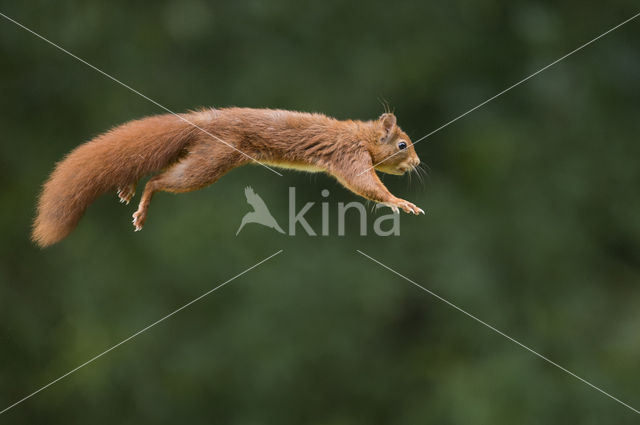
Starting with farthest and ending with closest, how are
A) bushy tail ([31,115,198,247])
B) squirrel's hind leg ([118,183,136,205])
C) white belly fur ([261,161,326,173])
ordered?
white belly fur ([261,161,326,173]) → squirrel's hind leg ([118,183,136,205]) → bushy tail ([31,115,198,247])

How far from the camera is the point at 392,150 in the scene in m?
1.66

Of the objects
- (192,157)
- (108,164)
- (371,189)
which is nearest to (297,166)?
(371,189)

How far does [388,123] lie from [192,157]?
435mm

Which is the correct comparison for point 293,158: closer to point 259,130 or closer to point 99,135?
point 259,130

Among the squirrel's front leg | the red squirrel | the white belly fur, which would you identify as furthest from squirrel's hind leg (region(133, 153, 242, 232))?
the squirrel's front leg

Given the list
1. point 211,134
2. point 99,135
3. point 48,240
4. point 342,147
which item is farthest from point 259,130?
point 48,240

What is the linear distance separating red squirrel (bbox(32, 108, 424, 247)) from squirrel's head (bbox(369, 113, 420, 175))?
0.04 ft

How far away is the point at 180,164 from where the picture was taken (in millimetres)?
1425

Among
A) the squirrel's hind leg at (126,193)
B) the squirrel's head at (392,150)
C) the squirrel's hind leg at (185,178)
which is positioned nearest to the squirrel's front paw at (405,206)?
the squirrel's head at (392,150)

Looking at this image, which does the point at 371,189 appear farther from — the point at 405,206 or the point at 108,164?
the point at 108,164

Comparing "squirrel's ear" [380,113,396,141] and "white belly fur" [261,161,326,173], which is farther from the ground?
"squirrel's ear" [380,113,396,141]

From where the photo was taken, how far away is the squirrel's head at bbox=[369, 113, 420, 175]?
5.44ft

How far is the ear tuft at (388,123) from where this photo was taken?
1.61 meters

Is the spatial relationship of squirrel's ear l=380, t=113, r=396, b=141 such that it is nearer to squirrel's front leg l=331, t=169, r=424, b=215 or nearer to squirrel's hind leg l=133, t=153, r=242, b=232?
squirrel's front leg l=331, t=169, r=424, b=215
